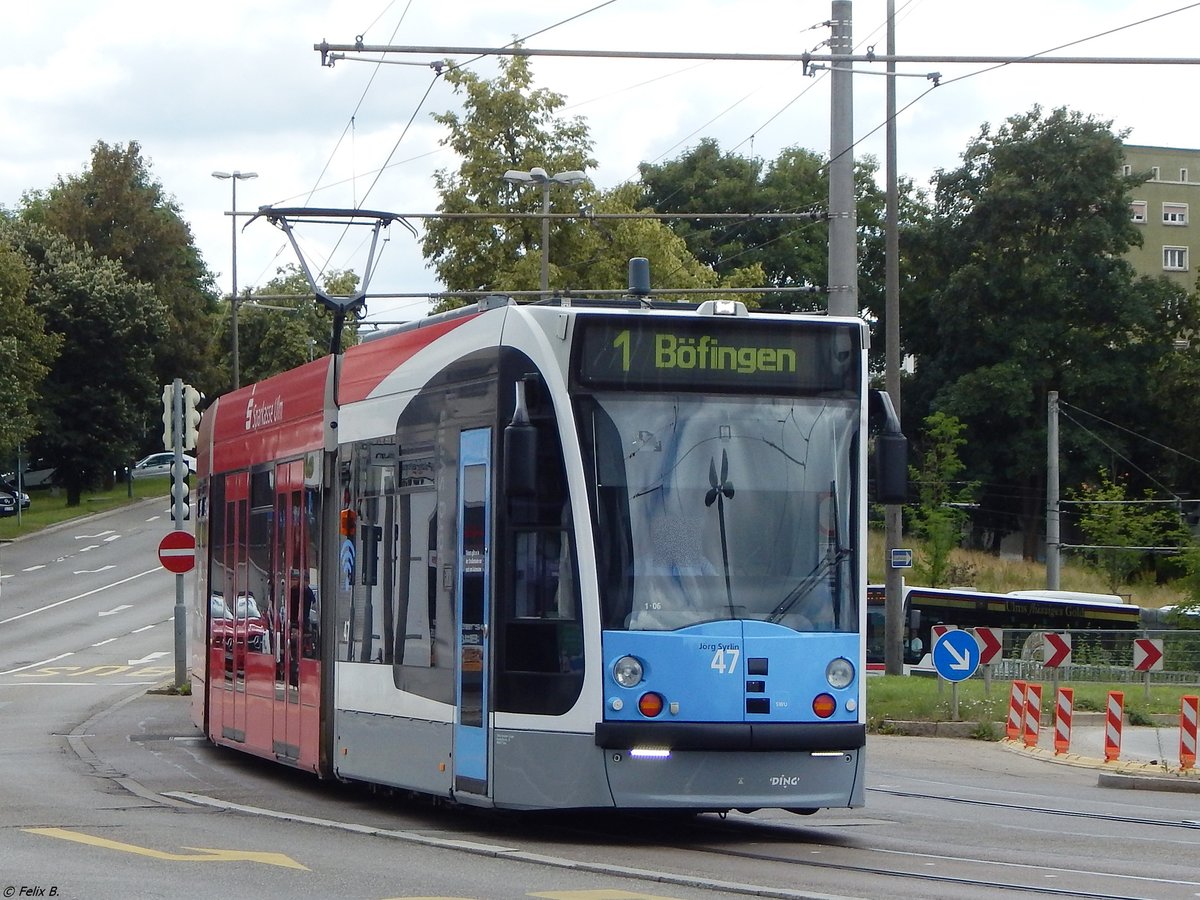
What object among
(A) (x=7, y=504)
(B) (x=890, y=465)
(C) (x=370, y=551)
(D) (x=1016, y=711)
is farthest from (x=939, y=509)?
(A) (x=7, y=504)

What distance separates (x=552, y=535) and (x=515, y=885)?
2.38m

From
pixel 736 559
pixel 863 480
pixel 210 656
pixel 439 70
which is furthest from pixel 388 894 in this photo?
pixel 210 656

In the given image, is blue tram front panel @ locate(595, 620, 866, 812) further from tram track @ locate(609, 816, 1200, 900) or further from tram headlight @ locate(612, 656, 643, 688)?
tram track @ locate(609, 816, 1200, 900)

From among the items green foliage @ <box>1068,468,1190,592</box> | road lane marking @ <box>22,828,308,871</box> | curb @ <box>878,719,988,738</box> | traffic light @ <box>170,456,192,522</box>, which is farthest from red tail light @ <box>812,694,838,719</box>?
green foliage @ <box>1068,468,1190,592</box>

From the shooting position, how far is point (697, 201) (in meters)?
78.1

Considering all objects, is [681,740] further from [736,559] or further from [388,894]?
[388,894]

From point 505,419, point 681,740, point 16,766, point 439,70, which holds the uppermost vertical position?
point 439,70

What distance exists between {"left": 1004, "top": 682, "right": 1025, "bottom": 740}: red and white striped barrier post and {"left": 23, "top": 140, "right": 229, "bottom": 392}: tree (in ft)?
216

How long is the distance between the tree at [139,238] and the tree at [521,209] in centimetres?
4355

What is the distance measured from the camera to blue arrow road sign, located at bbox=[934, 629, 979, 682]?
23.3 m

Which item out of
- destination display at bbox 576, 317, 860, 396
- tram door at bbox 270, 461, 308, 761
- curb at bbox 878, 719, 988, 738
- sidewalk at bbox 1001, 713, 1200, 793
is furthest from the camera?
curb at bbox 878, 719, 988, 738

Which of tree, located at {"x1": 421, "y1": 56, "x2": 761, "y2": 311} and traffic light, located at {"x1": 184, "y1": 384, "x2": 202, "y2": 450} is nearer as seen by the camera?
traffic light, located at {"x1": 184, "y1": 384, "x2": 202, "y2": 450}

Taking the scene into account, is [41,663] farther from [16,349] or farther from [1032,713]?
[16,349]

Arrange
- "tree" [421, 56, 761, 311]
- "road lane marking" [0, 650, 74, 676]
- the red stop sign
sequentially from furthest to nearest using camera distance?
1. "tree" [421, 56, 761, 311]
2. "road lane marking" [0, 650, 74, 676]
3. the red stop sign
